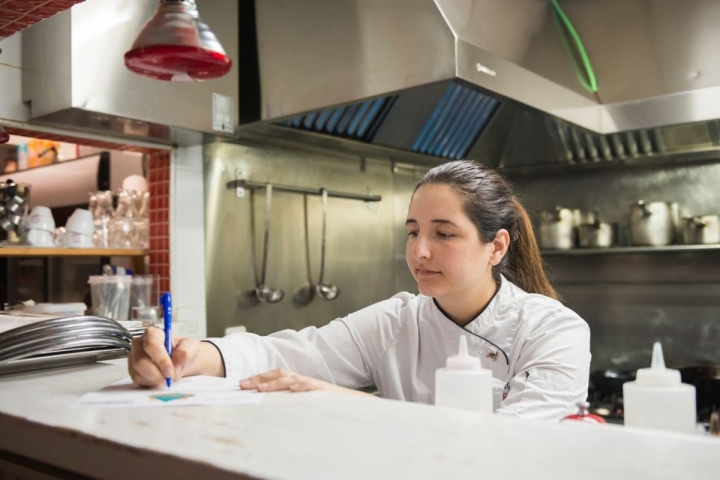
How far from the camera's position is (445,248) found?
1.71 metres

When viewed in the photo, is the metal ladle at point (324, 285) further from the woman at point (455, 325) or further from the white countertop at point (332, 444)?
the white countertop at point (332, 444)

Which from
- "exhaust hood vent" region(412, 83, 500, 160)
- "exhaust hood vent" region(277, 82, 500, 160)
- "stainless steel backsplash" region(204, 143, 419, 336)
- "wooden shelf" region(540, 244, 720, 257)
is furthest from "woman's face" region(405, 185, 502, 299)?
"wooden shelf" region(540, 244, 720, 257)

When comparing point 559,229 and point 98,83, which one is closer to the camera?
point 98,83

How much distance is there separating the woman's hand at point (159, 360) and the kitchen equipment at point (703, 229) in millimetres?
2699

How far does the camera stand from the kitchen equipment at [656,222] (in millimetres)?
3246

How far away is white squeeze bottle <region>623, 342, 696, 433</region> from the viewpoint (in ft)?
2.67

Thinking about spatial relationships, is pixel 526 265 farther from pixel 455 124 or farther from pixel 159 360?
pixel 455 124

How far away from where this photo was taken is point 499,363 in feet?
5.44

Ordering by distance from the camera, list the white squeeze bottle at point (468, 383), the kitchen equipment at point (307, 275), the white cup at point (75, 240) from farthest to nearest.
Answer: the kitchen equipment at point (307, 275), the white cup at point (75, 240), the white squeeze bottle at point (468, 383)

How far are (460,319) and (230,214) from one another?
→ 1.64 metres

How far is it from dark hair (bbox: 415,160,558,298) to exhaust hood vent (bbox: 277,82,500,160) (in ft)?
3.43

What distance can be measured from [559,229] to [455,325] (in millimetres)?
2048

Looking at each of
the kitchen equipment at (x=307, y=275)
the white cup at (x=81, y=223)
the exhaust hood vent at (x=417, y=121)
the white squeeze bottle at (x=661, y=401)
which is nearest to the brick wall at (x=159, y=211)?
the white cup at (x=81, y=223)

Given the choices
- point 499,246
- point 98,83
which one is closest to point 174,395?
point 499,246
